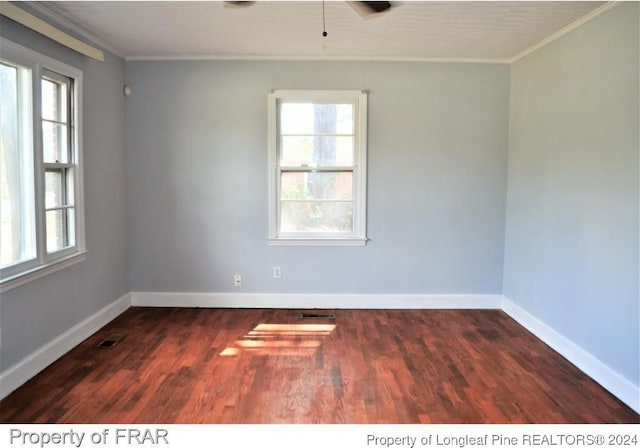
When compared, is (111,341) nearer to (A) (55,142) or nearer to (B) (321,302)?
(A) (55,142)

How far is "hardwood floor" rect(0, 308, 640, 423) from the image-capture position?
2.48 meters

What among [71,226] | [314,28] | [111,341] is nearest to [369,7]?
[314,28]

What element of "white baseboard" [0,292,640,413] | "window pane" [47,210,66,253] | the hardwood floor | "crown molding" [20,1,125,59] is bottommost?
the hardwood floor

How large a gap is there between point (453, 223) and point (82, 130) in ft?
11.0

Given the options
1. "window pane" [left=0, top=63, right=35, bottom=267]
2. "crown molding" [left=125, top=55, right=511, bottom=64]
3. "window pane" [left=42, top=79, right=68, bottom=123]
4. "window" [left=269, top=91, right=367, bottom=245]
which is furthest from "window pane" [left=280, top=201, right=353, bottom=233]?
"window pane" [left=0, top=63, right=35, bottom=267]

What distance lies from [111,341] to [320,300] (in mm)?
1882

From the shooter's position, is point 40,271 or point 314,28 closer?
point 40,271

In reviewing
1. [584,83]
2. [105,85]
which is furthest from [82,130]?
[584,83]

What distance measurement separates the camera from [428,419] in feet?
8.02

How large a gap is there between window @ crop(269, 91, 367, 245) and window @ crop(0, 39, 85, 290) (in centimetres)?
166

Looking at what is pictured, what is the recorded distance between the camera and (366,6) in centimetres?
263

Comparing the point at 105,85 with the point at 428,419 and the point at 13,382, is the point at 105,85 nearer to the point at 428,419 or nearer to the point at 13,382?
the point at 13,382

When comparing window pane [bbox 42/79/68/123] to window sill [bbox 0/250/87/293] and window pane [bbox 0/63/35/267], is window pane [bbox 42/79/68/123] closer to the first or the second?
window pane [bbox 0/63/35/267]

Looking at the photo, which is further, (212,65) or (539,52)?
(212,65)
